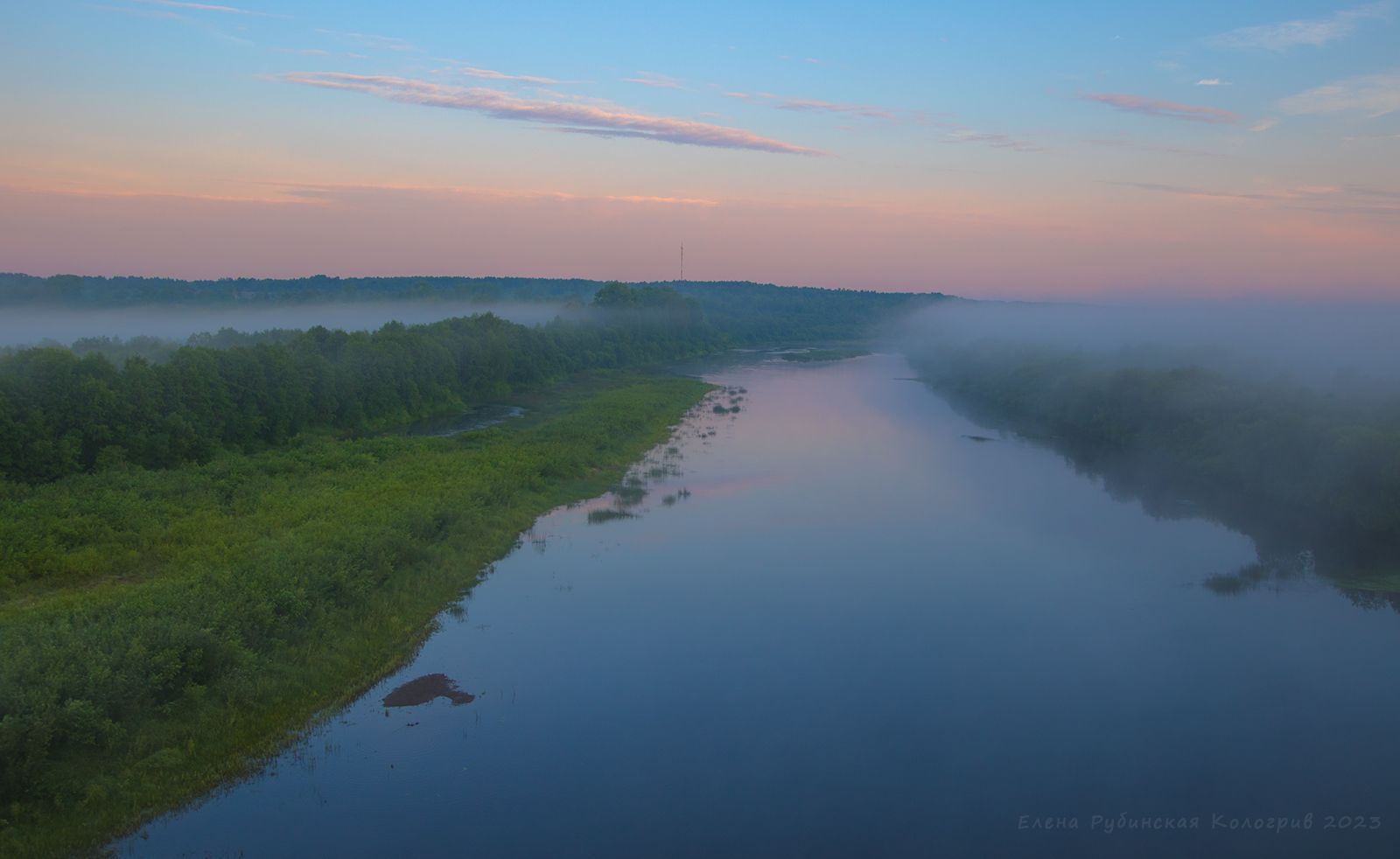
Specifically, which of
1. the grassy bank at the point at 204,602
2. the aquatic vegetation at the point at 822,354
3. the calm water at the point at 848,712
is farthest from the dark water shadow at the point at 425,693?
the aquatic vegetation at the point at 822,354

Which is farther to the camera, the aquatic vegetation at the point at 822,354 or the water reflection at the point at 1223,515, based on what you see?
the aquatic vegetation at the point at 822,354

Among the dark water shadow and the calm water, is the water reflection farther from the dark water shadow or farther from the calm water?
the dark water shadow

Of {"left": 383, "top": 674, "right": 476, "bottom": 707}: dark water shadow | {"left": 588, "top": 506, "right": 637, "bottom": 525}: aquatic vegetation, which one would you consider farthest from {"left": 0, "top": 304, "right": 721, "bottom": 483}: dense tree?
{"left": 383, "top": 674, "right": 476, "bottom": 707}: dark water shadow

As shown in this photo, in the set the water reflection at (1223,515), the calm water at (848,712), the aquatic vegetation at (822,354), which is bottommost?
the calm water at (848,712)

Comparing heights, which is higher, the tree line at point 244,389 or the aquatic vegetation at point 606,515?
the tree line at point 244,389

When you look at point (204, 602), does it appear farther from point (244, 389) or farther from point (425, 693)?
point (244, 389)

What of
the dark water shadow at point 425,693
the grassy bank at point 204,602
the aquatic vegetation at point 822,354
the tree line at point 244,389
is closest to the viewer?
the grassy bank at point 204,602

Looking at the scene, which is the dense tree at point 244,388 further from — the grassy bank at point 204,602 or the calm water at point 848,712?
the calm water at point 848,712
